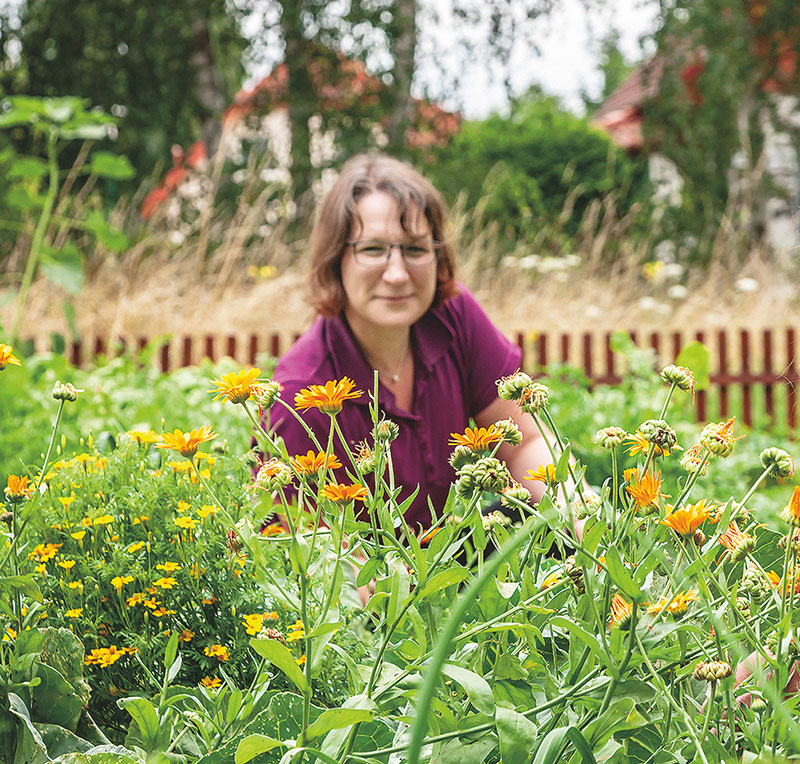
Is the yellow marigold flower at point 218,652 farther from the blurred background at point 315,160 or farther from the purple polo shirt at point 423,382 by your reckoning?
the blurred background at point 315,160

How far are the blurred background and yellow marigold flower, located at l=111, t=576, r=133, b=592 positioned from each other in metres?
3.64

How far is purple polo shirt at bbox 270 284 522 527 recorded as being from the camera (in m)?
1.86

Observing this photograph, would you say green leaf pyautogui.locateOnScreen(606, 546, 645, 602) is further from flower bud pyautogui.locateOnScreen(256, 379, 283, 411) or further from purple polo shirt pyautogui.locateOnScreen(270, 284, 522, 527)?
purple polo shirt pyautogui.locateOnScreen(270, 284, 522, 527)

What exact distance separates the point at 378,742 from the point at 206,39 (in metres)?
8.38

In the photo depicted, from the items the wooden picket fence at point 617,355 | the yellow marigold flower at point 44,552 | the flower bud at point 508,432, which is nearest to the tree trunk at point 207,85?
the wooden picket fence at point 617,355

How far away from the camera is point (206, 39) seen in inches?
320

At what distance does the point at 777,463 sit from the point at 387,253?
4.79 feet

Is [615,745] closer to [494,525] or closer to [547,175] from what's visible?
[494,525]

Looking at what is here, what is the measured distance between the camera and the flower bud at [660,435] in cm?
67

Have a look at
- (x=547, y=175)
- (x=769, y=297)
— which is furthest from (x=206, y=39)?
(x=547, y=175)

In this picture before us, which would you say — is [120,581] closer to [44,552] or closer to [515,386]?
[44,552]

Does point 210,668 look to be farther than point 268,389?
Yes

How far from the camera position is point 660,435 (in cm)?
67

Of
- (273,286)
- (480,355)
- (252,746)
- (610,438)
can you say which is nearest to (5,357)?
(252,746)
